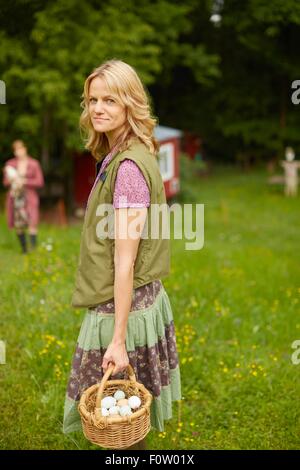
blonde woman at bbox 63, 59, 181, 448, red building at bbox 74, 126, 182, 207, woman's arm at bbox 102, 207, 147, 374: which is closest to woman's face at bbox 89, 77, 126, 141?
blonde woman at bbox 63, 59, 181, 448

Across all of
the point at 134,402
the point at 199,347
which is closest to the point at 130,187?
the point at 134,402

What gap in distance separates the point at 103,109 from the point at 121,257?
0.71m

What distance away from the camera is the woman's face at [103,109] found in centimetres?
260

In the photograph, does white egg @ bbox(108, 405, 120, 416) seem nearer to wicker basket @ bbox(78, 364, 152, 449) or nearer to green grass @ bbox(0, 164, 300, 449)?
wicker basket @ bbox(78, 364, 152, 449)

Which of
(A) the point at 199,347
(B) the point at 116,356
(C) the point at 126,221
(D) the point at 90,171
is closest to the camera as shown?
(C) the point at 126,221

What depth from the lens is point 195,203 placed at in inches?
671

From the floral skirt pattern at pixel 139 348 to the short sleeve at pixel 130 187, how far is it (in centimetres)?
53

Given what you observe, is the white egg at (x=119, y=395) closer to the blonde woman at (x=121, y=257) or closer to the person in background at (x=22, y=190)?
the blonde woman at (x=121, y=257)

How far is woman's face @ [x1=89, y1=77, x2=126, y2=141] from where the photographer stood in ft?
8.52

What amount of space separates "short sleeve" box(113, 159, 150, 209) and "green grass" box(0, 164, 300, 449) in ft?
6.42

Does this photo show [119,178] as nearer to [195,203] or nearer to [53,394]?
[53,394]

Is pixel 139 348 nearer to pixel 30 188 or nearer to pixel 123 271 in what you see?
pixel 123 271

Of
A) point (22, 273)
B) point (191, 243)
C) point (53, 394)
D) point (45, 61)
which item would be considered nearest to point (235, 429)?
point (53, 394)

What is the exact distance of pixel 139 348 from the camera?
290 centimetres
